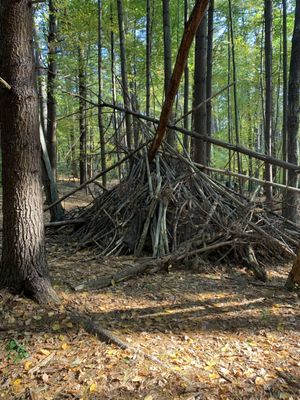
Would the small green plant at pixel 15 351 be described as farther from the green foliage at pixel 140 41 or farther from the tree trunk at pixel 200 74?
the green foliage at pixel 140 41

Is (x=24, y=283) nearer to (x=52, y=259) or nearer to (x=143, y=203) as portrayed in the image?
(x=52, y=259)

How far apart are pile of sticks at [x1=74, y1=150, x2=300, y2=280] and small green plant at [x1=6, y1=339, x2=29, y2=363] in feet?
7.07

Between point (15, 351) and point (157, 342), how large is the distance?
106cm

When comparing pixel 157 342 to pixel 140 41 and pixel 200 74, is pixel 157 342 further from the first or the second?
pixel 140 41

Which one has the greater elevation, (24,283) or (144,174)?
(144,174)

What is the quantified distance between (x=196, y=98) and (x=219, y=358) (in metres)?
4.39

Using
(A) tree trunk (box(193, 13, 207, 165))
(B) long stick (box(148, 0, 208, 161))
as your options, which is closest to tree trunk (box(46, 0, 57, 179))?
(A) tree trunk (box(193, 13, 207, 165))

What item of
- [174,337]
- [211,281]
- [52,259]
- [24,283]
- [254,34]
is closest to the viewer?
[174,337]

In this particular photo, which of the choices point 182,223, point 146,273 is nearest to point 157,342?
point 146,273

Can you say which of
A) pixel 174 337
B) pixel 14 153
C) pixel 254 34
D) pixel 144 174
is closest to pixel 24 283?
A: pixel 14 153

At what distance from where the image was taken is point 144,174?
17.2 feet

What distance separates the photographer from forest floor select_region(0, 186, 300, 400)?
6.89 ft

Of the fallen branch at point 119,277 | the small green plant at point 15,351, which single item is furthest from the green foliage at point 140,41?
the small green plant at point 15,351

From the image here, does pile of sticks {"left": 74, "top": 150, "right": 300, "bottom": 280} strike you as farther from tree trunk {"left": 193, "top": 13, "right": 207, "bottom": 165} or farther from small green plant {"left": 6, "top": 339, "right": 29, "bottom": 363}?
small green plant {"left": 6, "top": 339, "right": 29, "bottom": 363}
